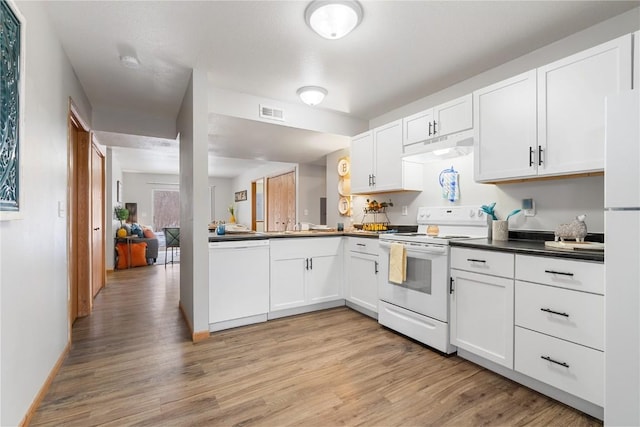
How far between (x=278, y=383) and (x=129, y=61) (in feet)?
9.28

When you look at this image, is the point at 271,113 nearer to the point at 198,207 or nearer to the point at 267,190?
the point at 198,207

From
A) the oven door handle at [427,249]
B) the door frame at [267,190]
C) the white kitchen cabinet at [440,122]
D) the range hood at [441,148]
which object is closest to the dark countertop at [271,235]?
the oven door handle at [427,249]

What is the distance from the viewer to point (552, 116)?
2.12 meters

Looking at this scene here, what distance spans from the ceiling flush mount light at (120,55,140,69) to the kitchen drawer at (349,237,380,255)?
8.78 feet

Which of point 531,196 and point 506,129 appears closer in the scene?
point 506,129

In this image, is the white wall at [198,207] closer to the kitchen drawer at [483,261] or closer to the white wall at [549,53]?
the kitchen drawer at [483,261]

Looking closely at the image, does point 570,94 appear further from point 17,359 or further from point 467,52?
point 17,359

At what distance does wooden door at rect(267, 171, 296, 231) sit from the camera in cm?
677

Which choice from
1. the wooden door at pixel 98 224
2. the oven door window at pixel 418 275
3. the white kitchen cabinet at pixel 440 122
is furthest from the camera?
the wooden door at pixel 98 224

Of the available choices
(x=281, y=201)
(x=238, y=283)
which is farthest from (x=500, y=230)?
(x=281, y=201)

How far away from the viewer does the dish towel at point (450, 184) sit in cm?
309

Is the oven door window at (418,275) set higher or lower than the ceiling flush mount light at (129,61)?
lower

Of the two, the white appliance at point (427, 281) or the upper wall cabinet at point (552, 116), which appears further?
the white appliance at point (427, 281)

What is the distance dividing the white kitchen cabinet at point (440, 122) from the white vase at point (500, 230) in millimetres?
857
